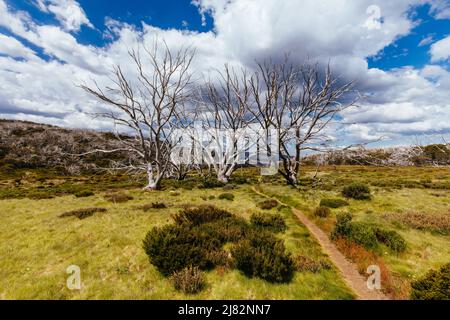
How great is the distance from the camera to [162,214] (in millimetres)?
14000

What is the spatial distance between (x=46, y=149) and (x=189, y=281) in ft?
324

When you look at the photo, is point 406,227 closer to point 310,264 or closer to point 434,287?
point 434,287

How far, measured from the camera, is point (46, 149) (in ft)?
281

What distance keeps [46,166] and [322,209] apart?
270 ft

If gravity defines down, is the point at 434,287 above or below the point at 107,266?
above

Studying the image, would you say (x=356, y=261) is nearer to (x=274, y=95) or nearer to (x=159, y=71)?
(x=274, y=95)

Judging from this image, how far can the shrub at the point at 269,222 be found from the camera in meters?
11.8

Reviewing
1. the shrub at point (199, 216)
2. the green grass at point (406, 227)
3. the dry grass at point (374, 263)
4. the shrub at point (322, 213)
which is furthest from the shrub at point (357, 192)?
the shrub at point (199, 216)

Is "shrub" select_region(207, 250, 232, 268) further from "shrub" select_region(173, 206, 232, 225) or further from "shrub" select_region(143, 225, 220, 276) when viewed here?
"shrub" select_region(173, 206, 232, 225)

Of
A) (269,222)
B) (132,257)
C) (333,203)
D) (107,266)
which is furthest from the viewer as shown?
(333,203)

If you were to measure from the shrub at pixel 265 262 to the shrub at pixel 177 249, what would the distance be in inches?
39.6

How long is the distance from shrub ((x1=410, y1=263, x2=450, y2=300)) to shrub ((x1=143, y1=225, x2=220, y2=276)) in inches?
214

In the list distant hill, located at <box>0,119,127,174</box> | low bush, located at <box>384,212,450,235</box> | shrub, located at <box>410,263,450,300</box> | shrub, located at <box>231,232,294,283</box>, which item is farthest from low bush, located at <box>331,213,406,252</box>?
distant hill, located at <box>0,119,127,174</box>

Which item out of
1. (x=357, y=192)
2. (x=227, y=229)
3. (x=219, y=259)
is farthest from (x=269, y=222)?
(x=357, y=192)
